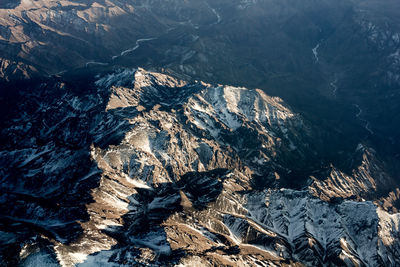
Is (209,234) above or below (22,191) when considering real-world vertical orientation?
above

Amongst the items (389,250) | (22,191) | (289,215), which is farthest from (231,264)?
(22,191)

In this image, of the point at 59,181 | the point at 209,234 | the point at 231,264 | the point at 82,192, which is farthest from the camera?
the point at 59,181

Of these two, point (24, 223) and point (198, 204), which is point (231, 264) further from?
point (24, 223)

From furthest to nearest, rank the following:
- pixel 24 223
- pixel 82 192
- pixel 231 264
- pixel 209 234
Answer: pixel 82 192 → pixel 209 234 → pixel 24 223 → pixel 231 264

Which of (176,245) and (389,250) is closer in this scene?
(176,245)

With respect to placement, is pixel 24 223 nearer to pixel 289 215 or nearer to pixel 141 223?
pixel 141 223

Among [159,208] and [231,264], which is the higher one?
[231,264]

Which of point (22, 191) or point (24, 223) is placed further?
point (22, 191)

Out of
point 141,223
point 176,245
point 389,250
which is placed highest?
point 176,245

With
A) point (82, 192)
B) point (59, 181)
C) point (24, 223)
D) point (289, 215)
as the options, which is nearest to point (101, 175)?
point (82, 192)
